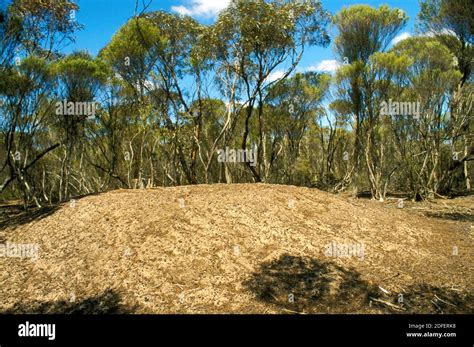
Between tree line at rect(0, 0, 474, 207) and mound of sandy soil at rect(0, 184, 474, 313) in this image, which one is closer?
mound of sandy soil at rect(0, 184, 474, 313)

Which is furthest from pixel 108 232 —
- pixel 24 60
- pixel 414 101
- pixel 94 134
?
pixel 94 134

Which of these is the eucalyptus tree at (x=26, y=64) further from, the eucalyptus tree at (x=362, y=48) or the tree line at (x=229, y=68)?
the eucalyptus tree at (x=362, y=48)

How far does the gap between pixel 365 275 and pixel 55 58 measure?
16001 millimetres

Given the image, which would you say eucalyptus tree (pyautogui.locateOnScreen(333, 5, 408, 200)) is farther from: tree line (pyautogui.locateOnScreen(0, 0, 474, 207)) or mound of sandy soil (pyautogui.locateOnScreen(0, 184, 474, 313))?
mound of sandy soil (pyautogui.locateOnScreen(0, 184, 474, 313))

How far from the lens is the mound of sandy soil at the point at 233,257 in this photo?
5773 millimetres

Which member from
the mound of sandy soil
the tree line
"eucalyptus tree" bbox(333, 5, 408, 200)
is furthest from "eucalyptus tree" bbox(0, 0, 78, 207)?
"eucalyptus tree" bbox(333, 5, 408, 200)

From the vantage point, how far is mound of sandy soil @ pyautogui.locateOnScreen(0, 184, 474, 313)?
577cm

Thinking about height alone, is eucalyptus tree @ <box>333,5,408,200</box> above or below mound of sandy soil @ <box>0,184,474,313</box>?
above

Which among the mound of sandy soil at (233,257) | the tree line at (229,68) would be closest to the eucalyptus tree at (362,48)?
the tree line at (229,68)

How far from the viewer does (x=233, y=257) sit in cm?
689

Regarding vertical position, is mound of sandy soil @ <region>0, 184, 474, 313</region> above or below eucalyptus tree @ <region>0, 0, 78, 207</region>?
below

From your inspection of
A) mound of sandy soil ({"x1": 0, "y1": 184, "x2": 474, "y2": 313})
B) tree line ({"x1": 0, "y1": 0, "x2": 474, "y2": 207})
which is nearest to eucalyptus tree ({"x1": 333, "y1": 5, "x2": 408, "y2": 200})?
tree line ({"x1": 0, "y1": 0, "x2": 474, "y2": 207})

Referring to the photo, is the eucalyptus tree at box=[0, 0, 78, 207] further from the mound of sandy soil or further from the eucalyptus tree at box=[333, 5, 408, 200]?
the eucalyptus tree at box=[333, 5, 408, 200]

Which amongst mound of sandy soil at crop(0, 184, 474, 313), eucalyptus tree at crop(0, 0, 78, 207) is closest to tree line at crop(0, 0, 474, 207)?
eucalyptus tree at crop(0, 0, 78, 207)
